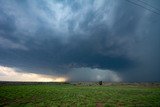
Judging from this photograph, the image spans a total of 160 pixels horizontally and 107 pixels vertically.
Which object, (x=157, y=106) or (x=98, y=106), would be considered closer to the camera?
(x=157, y=106)

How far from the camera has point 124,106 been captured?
2438cm

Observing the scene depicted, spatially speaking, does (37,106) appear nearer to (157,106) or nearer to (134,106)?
(134,106)

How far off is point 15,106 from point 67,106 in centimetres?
711

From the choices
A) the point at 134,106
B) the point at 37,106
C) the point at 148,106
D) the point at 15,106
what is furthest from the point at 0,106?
the point at 148,106

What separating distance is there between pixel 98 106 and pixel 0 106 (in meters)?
13.5

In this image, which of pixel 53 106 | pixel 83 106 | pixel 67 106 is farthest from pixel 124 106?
pixel 53 106

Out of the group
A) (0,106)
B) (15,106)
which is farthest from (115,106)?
(0,106)

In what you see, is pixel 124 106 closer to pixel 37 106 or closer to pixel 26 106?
pixel 37 106

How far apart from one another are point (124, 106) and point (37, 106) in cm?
1192

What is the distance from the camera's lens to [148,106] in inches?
939

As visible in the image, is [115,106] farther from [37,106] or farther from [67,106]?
[37,106]

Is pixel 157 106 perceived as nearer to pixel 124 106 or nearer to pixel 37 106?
pixel 124 106

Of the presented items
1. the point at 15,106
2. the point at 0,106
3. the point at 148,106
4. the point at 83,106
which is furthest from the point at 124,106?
the point at 0,106

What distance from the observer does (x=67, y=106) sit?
2470cm
